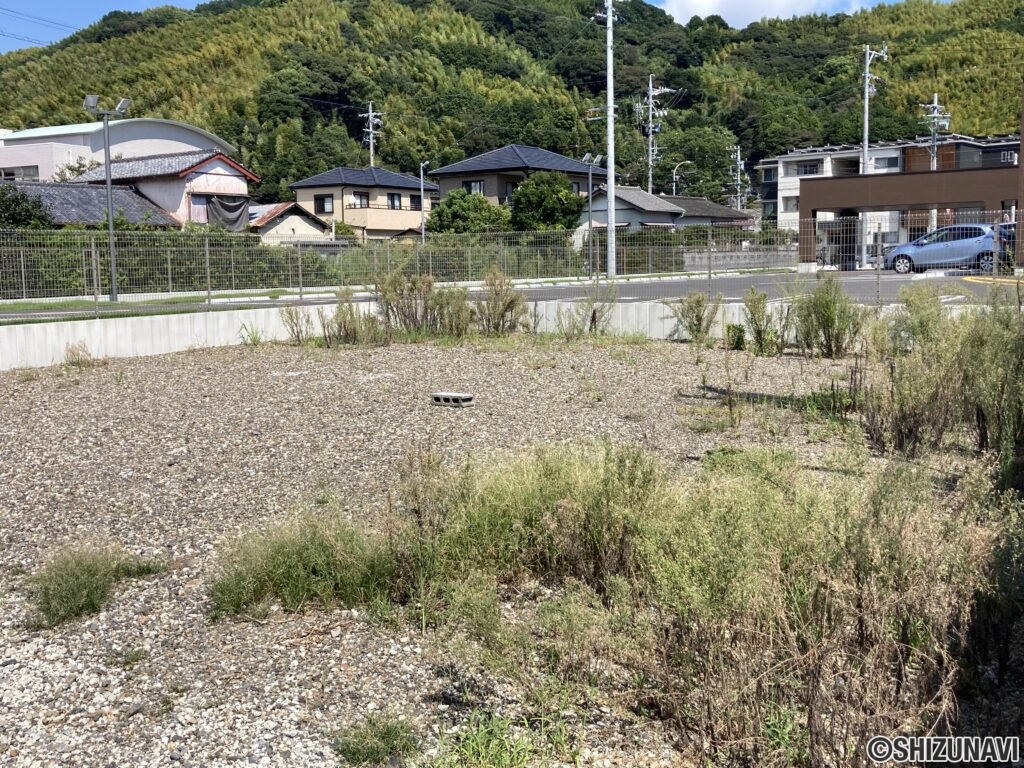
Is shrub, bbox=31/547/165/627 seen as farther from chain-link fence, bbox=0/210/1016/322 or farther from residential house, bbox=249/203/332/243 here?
residential house, bbox=249/203/332/243

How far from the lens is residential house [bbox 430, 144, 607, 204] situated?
5338 cm

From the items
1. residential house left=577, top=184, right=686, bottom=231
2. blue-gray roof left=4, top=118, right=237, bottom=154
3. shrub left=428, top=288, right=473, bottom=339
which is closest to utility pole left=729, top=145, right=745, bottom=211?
residential house left=577, top=184, right=686, bottom=231

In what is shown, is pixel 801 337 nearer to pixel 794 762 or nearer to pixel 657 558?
pixel 657 558

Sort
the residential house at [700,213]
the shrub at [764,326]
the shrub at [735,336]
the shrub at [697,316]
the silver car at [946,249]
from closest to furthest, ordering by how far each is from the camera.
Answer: the shrub at [764,326]
the shrub at [735,336]
the shrub at [697,316]
the silver car at [946,249]
the residential house at [700,213]

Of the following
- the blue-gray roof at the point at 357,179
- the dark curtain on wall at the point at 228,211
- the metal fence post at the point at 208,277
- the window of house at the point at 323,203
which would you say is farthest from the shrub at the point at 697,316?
the window of house at the point at 323,203

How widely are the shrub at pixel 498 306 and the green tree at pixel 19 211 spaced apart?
2155 cm

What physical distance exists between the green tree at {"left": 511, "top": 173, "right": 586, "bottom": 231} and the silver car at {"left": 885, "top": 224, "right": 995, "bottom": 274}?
21.6m

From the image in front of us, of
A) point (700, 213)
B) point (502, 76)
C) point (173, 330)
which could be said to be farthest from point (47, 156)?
point (502, 76)

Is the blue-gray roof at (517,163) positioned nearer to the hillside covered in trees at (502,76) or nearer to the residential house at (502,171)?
the residential house at (502,171)

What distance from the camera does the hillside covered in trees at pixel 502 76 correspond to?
244 feet

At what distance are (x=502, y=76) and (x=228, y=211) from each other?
5590cm

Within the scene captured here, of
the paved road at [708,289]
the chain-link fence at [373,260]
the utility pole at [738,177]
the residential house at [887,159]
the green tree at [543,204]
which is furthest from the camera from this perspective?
the utility pole at [738,177]

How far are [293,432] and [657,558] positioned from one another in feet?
15.5

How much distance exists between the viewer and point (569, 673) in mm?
3594
